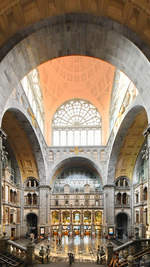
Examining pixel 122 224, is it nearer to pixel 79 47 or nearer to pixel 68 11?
pixel 79 47

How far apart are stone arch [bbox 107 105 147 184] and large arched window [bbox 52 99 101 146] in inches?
258

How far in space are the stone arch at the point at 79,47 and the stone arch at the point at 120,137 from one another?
19.7ft

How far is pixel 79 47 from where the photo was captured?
62.9ft

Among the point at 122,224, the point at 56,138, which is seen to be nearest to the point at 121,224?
the point at 122,224

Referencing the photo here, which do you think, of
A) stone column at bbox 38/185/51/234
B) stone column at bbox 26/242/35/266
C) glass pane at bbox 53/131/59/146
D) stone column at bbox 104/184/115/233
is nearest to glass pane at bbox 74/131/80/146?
glass pane at bbox 53/131/59/146

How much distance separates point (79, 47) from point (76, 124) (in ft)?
83.6

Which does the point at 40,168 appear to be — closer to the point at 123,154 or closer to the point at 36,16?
the point at 123,154

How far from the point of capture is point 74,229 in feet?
140

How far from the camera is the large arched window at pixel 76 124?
143 feet

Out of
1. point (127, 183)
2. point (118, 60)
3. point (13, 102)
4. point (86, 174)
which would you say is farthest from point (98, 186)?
point (118, 60)

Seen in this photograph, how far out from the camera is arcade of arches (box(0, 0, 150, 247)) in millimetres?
15852

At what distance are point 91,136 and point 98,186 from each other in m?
7.61

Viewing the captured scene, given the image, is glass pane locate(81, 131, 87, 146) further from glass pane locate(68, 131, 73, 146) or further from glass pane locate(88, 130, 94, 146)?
glass pane locate(68, 131, 73, 146)

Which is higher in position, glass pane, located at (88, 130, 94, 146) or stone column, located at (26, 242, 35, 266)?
glass pane, located at (88, 130, 94, 146)
